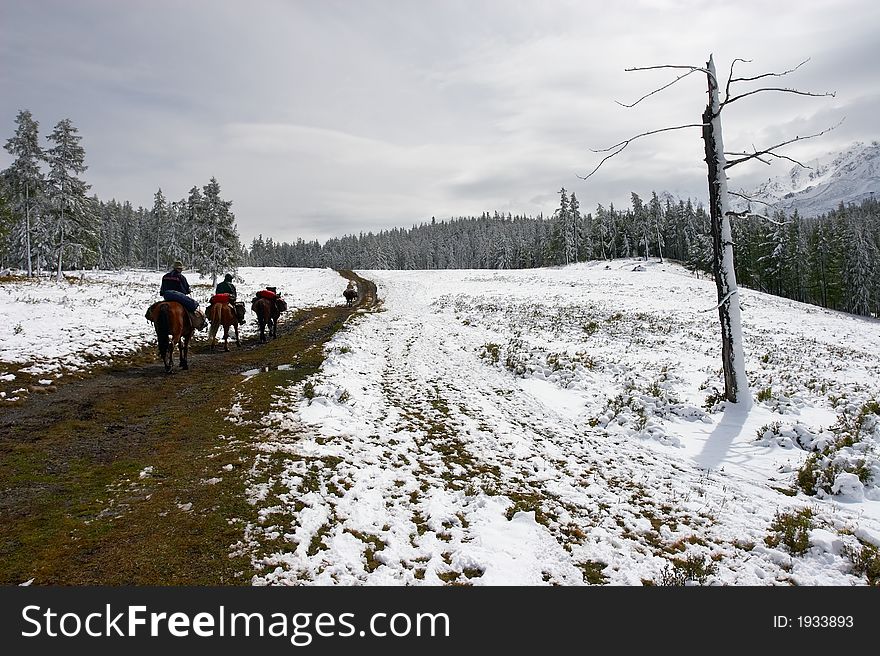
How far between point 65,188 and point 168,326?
4185 cm

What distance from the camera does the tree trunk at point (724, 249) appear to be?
9812 mm

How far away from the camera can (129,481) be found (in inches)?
219

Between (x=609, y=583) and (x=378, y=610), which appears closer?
(x=378, y=610)

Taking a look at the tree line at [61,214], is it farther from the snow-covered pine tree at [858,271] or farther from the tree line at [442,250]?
the snow-covered pine tree at [858,271]

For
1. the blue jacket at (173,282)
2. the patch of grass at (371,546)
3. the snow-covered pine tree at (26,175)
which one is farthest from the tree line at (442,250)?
the blue jacket at (173,282)

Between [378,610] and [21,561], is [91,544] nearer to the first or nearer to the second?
[21,561]

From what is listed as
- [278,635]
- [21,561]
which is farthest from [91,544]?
[278,635]

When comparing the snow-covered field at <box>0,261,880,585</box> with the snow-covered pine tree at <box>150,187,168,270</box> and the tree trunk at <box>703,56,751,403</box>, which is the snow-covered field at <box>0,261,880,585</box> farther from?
the snow-covered pine tree at <box>150,187,168,270</box>

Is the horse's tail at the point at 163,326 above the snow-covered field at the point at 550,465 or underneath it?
above

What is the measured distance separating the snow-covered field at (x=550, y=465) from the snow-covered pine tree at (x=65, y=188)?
3440cm

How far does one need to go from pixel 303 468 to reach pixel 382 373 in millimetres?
6412

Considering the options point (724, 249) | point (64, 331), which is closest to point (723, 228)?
point (724, 249)

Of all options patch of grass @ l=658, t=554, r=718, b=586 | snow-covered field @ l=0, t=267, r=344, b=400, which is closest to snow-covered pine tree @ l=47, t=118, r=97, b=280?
snow-covered field @ l=0, t=267, r=344, b=400

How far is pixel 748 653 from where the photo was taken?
356 centimetres
